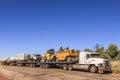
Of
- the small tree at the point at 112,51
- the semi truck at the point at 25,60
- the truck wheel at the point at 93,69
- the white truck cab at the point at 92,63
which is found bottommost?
the truck wheel at the point at 93,69

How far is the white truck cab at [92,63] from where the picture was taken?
3328cm

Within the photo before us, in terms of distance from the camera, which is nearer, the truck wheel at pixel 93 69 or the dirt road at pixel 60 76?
the dirt road at pixel 60 76

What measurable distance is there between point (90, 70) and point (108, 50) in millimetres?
34444

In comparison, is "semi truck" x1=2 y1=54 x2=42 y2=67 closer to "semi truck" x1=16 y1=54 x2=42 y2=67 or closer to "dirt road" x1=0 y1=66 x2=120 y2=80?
"semi truck" x1=16 y1=54 x2=42 y2=67

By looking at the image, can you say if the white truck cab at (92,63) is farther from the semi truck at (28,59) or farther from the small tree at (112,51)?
the small tree at (112,51)

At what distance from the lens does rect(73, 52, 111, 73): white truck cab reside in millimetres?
33281

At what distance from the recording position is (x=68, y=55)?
4222 centimetres

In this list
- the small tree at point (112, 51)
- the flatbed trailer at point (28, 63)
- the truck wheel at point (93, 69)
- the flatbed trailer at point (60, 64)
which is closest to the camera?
the truck wheel at point (93, 69)

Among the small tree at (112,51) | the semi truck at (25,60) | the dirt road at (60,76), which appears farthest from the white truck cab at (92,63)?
the small tree at (112,51)

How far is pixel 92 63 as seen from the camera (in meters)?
34.7

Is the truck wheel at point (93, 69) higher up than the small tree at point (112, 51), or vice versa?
the small tree at point (112, 51)

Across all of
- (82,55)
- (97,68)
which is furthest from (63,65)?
(97,68)

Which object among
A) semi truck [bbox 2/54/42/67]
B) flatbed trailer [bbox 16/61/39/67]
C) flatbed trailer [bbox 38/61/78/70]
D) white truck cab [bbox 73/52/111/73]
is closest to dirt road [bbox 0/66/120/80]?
white truck cab [bbox 73/52/111/73]

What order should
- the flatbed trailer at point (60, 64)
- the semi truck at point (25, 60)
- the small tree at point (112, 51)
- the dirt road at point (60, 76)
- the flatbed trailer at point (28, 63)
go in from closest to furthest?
the dirt road at point (60, 76) → the flatbed trailer at point (60, 64) → the flatbed trailer at point (28, 63) → the semi truck at point (25, 60) → the small tree at point (112, 51)
